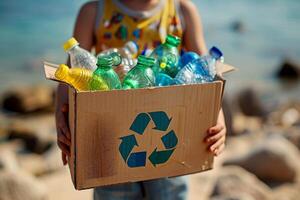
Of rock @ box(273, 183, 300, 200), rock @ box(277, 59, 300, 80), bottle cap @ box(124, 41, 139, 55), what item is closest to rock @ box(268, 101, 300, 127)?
rock @ box(277, 59, 300, 80)

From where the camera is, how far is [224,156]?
5906 mm

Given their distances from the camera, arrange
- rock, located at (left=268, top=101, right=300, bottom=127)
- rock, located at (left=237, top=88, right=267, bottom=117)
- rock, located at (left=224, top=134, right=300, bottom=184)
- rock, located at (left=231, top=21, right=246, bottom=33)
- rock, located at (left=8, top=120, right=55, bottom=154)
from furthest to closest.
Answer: rock, located at (left=231, top=21, right=246, bottom=33) < rock, located at (left=237, top=88, right=267, bottom=117) < rock, located at (left=268, top=101, right=300, bottom=127) < rock, located at (left=8, top=120, right=55, bottom=154) < rock, located at (left=224, top=134, right=300, bottom=184)

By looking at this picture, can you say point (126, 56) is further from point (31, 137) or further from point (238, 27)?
point (238, 27)

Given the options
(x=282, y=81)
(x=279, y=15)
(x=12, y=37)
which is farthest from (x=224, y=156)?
(x=279, y=15)

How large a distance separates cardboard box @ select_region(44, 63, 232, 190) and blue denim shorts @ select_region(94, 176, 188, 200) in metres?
0.44

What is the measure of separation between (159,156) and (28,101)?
770 cm

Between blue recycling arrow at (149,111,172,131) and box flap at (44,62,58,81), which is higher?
box flap at (44,62,58,81)

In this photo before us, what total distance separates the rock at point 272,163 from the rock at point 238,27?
32.0ft

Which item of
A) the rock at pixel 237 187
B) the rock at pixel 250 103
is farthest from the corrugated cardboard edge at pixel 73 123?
the rock at pixel 250 103

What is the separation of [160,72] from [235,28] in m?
13.1

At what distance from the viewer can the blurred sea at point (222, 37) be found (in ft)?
35.9

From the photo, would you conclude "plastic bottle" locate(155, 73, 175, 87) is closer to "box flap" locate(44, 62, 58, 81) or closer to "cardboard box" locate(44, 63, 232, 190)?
"cardboard box" locate(44, 63, 232, 190)

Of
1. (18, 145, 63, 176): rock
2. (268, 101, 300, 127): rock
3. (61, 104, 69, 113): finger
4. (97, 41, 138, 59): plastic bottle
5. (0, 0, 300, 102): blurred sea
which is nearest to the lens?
(61, 104, 69, 113): finger

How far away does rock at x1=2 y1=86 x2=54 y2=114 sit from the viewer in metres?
9.44
